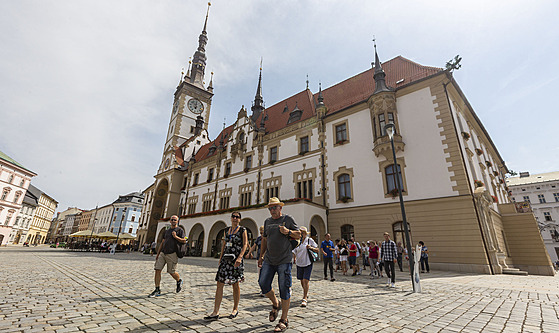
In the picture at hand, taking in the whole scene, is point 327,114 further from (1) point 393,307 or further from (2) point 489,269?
(1) point 393,307

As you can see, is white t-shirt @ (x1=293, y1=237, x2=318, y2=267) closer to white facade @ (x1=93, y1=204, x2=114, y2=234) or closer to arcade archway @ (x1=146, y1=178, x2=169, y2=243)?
arcade archway @ (x1=146, y1=178, x2=169, y2=243)

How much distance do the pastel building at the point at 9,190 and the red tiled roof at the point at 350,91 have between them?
1829 inches

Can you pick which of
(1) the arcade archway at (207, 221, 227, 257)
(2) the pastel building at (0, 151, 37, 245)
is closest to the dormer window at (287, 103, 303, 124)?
(1) the arcade archway at (207, 221, 227, 257)

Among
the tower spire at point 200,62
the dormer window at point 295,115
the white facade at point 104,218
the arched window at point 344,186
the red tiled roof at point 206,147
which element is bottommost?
the arched window at point 344,186

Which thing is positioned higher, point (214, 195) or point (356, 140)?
point (356, 140)

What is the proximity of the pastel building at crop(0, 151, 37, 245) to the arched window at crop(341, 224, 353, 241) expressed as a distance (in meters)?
57.1

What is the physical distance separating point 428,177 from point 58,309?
58.9ft

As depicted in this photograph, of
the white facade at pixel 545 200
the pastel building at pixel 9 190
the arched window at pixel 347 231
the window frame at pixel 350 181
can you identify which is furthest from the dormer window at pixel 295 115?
the pastel building at pixel 9 190

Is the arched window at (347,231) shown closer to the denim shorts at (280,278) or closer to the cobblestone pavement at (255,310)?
the cobblestone pavement at (255,310)

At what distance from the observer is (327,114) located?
22.4 meters

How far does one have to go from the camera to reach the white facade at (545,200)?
4175 centimetres

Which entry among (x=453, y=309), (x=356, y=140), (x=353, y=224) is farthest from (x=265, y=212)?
(x=453, y=309)

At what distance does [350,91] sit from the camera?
24094mm

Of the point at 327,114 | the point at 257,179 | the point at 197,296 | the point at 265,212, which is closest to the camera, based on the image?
the point at 197,296
